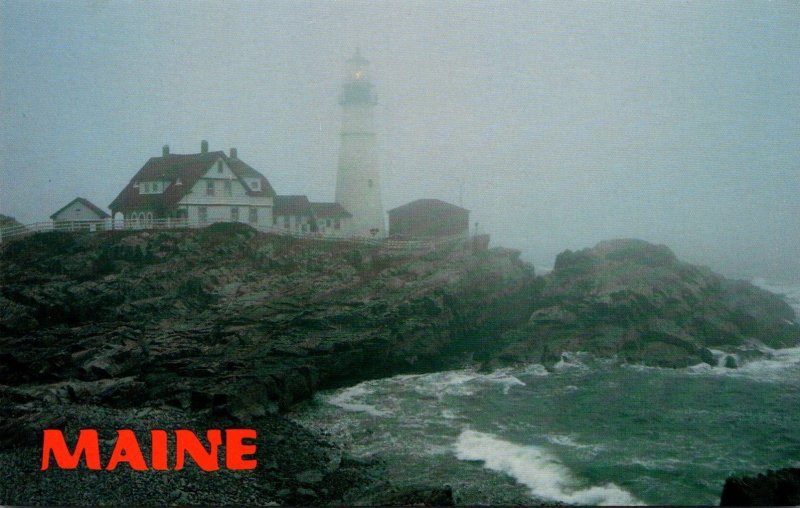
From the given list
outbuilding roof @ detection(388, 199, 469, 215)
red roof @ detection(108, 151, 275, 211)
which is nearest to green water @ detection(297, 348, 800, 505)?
outbuilding roof @ detection(388, 199, 469, 215)

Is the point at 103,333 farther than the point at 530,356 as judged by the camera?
No

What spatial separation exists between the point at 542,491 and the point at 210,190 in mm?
6647

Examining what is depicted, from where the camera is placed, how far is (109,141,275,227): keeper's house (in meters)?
8.48

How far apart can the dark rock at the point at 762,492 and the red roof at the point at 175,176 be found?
675cm

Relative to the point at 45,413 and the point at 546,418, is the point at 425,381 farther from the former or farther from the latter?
the point at 45,413

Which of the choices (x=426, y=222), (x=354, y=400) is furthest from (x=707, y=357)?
(x=354, y=400)

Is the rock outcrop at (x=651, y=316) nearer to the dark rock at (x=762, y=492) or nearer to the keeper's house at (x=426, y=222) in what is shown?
the keeper's house at (x=426, y=222)

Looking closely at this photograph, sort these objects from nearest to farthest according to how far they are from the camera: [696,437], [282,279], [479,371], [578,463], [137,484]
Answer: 1. [137,484]
2. [578,463]
3. [696,437]
4. [282,279]
5. [479,371]

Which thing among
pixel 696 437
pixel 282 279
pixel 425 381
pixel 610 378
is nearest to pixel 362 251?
pixel 282 279

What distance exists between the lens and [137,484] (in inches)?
222

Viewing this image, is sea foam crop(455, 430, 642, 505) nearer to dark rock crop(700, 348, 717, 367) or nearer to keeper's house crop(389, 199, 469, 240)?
keeper's house crop(389, 199, 469, 240)

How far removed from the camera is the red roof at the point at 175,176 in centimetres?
814

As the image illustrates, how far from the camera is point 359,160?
8.53 metres

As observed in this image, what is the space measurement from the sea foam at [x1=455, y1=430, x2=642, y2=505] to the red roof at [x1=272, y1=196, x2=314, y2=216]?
4.22 meters
